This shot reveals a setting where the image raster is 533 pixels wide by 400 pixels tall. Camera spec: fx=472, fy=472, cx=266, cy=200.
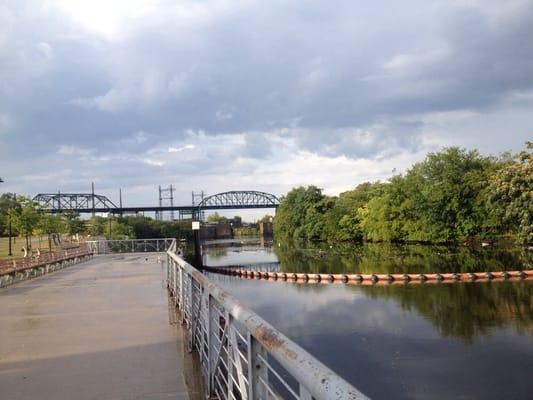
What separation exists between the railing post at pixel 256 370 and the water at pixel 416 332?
37.1 feet

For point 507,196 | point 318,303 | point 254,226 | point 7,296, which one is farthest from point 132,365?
point 254,226

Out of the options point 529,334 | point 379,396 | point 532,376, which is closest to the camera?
point 379,396

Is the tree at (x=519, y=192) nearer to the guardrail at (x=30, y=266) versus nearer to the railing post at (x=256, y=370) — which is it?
the guardrail at (x=30, y=266)

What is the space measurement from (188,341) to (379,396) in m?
8.51

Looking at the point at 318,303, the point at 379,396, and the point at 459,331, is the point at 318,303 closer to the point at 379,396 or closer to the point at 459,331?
the point at 459,331

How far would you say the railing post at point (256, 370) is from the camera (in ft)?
8.24

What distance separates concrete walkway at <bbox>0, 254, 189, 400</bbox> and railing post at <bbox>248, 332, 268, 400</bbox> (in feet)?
5.71

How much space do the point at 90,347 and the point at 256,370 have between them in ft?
13.1

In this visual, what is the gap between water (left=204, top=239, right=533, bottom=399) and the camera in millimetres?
13539

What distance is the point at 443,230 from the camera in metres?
55.0

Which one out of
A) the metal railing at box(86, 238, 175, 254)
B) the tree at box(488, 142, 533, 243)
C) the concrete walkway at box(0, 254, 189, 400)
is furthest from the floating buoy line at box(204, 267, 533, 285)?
the concrete walkway at box(0, 254, 189, 400)

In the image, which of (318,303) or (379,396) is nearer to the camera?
(379,396)

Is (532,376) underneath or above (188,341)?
underneath

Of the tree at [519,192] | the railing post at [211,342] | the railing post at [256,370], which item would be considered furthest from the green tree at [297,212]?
the railing post at [256,370]
